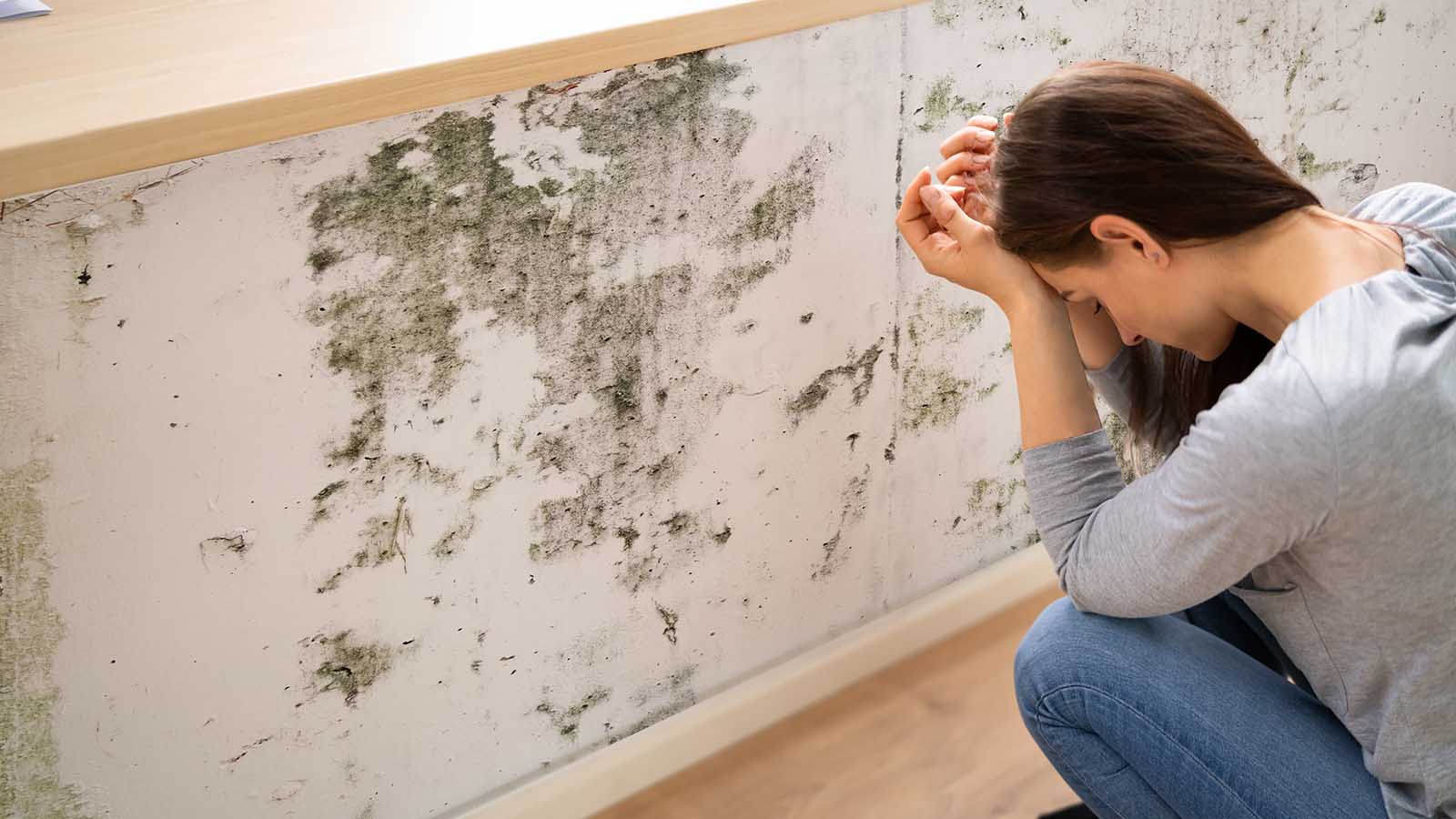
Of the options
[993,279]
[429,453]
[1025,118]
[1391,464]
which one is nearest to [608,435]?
[429,453]

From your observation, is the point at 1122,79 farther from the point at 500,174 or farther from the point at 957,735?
the point at 957,735

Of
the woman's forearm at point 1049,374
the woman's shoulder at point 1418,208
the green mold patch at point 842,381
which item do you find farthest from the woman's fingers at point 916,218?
the woman's shoulder at point 1418,208

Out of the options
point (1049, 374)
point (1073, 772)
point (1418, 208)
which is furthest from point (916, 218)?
point (1073, 772)

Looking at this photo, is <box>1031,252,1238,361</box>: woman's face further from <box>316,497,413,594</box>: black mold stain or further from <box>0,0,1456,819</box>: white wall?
<box>316,497,413,594</box>: black mold stain

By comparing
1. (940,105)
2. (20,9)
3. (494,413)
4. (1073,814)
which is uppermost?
(20,9)

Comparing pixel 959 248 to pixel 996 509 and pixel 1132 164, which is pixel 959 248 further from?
pixel 996 509

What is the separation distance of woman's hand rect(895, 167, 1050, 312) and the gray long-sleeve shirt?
19 centimetres

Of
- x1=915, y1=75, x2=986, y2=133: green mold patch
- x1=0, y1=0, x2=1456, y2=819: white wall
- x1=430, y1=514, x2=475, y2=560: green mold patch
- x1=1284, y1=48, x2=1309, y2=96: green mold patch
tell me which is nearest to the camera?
x1=0, y1=0, x2=1456, y2=819: white wall

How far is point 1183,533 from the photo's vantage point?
97 cm

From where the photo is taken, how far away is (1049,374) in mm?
1128

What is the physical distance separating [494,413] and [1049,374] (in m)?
0.49

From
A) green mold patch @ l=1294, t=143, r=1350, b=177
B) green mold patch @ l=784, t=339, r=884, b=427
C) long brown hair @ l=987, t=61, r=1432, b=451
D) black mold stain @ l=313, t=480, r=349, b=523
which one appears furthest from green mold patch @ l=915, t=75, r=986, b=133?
black mold stain @ l=313, t=480, r=349, b=523

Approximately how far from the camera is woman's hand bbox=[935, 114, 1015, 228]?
1.21 m

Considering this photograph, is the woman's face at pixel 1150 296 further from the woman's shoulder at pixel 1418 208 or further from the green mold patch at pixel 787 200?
the green mold patch at pixel 787 200
